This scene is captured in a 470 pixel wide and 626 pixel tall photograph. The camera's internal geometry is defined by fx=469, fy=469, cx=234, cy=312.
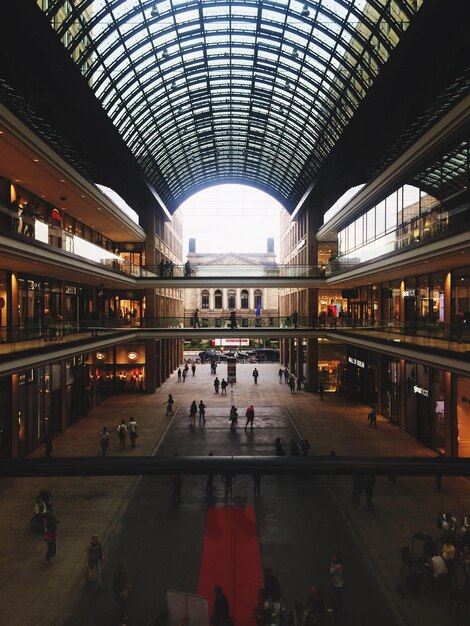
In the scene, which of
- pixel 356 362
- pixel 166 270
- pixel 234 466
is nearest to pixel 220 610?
pixel 234 466

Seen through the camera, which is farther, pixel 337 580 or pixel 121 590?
pixel 337 580

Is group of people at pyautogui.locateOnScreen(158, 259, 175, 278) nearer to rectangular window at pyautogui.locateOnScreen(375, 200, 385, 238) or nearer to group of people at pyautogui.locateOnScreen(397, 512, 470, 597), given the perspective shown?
rectangular window at pyautogui.locateOnScreen(375, 200, 385, 238)

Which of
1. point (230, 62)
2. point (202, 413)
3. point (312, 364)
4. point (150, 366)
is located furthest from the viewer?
point (312, 364)

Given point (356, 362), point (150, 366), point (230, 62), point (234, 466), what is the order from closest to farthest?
point (234, 466) → point (230, 62) → point (356, 362) → point (150, 366)

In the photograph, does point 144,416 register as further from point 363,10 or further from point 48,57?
point 363,10

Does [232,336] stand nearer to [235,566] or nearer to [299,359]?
[299,359]

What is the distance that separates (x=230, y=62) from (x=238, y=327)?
19.0m

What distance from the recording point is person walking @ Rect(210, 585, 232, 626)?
2121mm

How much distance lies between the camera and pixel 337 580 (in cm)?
275

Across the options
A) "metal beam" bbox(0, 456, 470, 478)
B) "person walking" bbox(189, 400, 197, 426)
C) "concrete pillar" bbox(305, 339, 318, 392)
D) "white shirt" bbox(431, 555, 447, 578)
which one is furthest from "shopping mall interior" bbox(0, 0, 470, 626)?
"concrete pillar" bbox(305, 339, 318, 392)

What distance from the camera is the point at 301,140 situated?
39.6 metres

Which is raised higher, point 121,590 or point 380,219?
point 380,219

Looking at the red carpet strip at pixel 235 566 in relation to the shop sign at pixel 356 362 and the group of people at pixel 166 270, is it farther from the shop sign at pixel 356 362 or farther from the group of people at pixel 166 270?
the group of people at pixel 166 270

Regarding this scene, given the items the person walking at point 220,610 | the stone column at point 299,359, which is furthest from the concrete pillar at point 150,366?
the person walking at point 220,610
